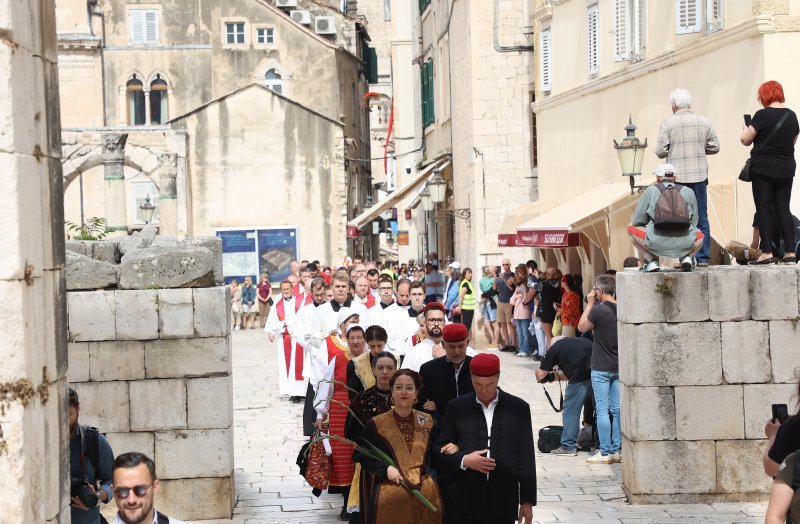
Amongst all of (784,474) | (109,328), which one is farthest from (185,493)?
(784,474)

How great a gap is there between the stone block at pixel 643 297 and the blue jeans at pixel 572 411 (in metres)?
2.62

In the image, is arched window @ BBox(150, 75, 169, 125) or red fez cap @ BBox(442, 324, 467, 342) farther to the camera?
arched window @ BBox(150, 75, 169, 125)

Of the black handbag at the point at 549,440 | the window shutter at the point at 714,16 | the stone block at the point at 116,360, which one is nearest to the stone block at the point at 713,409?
the black handbag at the point at 549,440

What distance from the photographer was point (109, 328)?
10875 mm

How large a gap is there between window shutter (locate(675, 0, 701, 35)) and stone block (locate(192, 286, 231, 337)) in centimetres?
951

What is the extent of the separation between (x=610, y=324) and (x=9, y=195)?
28.6 ft

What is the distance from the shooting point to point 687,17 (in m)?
18.2

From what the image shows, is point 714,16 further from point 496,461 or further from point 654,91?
point 496,461

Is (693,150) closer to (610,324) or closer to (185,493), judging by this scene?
(610,324)

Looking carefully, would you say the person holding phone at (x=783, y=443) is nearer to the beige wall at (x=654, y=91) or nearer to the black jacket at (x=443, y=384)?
the black jacket at (x=443, y=384)

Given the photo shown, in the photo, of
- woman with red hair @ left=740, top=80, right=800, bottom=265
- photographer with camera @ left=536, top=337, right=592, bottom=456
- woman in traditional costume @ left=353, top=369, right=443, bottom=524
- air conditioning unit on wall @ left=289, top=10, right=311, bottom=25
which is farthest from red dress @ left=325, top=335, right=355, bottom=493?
air conditioning unit on wall @ left=289, top=10, right=311, bottom=25

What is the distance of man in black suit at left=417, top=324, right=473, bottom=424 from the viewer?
9.12m

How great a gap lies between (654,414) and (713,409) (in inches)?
19.2

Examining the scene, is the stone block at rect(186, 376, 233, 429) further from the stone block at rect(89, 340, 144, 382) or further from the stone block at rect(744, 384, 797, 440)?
the stone block at rect(744, 384, 797, 440)
